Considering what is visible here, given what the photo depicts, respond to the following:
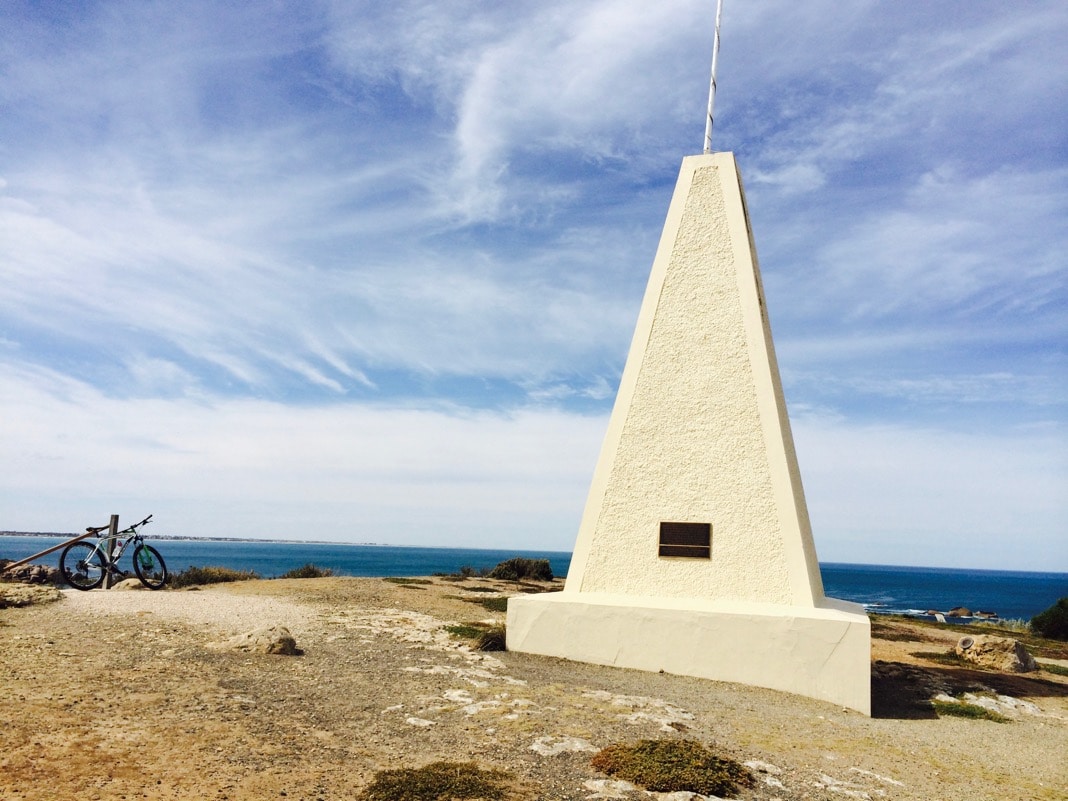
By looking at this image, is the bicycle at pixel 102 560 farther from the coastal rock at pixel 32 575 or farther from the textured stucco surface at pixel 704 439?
the textured stucco surface at pixel 704 439

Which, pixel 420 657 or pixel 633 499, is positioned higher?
pixel 633 499

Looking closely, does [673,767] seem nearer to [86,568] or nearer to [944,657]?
[944,657]

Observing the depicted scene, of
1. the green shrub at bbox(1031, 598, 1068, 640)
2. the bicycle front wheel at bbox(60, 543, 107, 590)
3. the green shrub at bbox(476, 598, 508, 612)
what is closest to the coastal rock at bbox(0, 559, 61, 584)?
the bicycle front wheel at bbox(60, 543, 107, 590)

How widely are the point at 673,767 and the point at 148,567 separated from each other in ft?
44.1

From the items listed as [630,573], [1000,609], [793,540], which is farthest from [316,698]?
[1000,609]

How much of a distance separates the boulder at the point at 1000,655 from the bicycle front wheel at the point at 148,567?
57.6 ft

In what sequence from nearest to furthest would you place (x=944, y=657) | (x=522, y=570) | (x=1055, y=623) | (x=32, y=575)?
(x=944, y=657) < (x=32, y=575) < (x=1055, y=623) < (x=522, y=570)

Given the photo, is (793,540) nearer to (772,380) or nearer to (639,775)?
(772,380)

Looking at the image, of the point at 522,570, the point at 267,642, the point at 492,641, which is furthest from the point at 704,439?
the point at 522,570

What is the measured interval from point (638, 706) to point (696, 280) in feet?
23.6

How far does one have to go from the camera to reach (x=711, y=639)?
31.2 feet

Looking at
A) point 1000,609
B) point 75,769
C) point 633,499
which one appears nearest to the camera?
point 75,769

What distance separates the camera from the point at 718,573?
10.3m

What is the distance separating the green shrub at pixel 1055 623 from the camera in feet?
71.9
